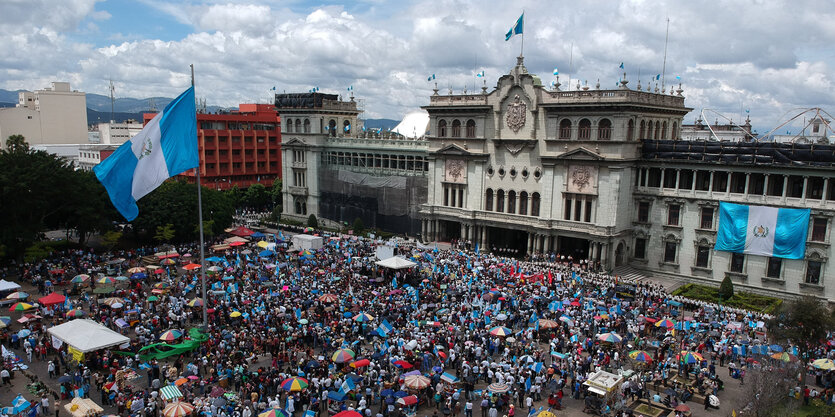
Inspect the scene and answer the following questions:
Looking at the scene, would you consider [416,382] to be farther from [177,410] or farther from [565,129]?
[565,129]

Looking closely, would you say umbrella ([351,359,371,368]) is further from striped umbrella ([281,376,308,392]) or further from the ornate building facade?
the ornate building facade

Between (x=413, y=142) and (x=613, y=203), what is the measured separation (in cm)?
2888

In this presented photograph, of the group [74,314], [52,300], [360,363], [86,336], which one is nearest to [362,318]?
[360,363]

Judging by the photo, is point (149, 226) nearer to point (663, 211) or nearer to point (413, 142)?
point (413, 142)

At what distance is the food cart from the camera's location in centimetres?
2659

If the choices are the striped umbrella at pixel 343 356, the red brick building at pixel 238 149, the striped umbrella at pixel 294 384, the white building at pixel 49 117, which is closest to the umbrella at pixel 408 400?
the striped umbrella at pixel 294 384

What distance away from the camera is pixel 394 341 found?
32.2m

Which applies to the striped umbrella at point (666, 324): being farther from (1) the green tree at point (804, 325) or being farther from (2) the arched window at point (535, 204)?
(2) the arched window at point (535, 204)

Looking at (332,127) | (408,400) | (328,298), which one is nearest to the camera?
(408,400)

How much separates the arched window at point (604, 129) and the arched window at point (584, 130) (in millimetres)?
1105

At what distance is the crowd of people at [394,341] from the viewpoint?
27.0m

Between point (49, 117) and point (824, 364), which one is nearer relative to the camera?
point (824, 364)

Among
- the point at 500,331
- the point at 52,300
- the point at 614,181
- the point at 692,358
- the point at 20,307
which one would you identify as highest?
the point at 614,181

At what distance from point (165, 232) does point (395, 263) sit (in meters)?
27.5
